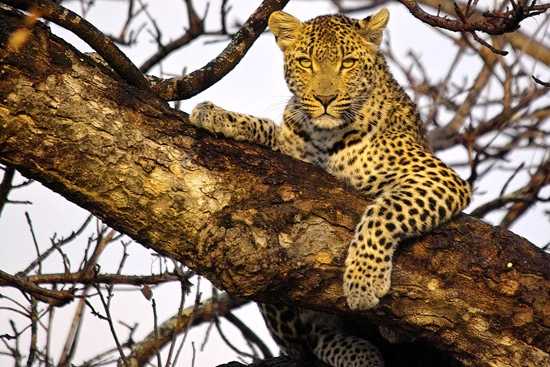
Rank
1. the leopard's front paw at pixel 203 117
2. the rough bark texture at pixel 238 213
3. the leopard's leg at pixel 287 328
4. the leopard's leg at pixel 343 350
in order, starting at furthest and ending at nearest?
the leopard's leg at pixel 287 328
the leopard's leg at pixel 343 350
the leopard's front paw at pixel 203 117
the rough bark texture at pixel 238 213

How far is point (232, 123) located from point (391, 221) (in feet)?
4.02

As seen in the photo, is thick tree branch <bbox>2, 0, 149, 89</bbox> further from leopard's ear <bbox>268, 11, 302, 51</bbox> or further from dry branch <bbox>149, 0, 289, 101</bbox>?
leopard's ear <bbox>268, 11, 302, 51</bbox>

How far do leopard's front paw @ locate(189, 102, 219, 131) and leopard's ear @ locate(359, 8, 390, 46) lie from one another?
182cm

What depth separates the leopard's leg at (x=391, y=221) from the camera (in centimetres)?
586

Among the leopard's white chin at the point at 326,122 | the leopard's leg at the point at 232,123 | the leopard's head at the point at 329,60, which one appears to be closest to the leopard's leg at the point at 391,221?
the leopard's white chin at the point at 326,122

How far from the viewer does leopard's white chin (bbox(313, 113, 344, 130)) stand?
7194 millimetres

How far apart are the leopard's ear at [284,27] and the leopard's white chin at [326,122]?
87 cm

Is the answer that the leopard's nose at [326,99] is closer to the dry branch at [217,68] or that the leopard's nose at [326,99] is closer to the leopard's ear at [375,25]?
the dry branch at [217,68]

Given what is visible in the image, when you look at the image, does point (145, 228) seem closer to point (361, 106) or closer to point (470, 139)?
point (361, 106)

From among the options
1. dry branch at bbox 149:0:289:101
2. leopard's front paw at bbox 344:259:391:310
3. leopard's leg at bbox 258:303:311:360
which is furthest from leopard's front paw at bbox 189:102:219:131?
leopard's leg at bbox 258:303:311:360

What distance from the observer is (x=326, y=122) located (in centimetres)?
720

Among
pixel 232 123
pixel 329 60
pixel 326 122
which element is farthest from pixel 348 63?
pixel 232 123

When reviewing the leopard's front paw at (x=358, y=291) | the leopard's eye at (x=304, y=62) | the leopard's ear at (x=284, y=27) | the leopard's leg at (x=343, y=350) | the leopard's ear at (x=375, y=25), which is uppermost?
the leopard's ear at (x=284, y=27)

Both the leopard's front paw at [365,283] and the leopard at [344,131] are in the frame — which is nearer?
the leopard's front paw at [365,283]
